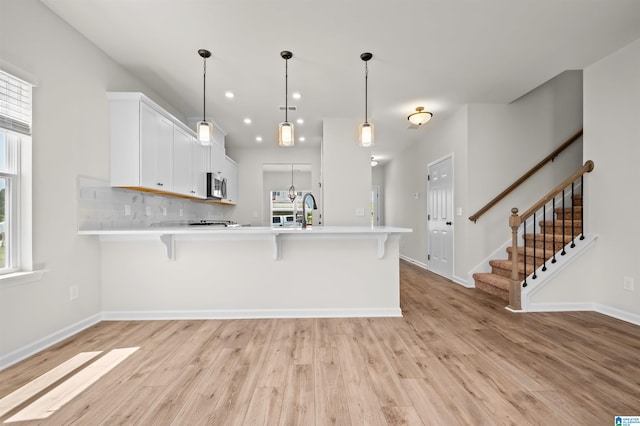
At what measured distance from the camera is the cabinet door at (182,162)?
3.65 meters

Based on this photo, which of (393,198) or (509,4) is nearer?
(509,4)

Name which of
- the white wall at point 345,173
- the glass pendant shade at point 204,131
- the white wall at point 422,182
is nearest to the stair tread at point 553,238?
the white wall at point 422,182

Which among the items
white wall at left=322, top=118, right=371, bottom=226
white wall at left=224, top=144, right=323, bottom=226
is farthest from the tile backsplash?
white wall at left=322, top=118, right=371, bottom=226

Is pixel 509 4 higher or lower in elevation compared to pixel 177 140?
higher

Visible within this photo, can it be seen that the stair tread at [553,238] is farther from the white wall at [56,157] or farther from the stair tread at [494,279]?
the white wall at [56,157]

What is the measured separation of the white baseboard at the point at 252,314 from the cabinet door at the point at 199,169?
1.86 m

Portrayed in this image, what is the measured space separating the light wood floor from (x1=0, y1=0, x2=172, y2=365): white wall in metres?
0.29

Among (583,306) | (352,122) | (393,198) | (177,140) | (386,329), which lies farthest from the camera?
(393,198)

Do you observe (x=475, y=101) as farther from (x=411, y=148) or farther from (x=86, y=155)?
(x=86, y=155)

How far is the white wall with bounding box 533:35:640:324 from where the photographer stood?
2793 mm

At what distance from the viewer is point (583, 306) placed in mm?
3121

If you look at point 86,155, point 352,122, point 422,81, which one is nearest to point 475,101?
point 422,81

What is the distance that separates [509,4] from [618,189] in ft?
7.33

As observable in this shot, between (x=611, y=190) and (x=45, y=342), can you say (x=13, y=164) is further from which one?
(x=611, y=190)
